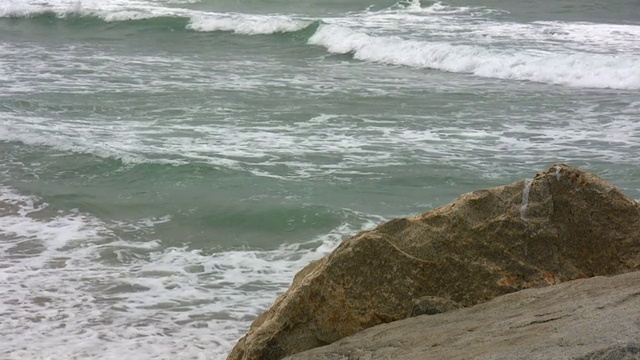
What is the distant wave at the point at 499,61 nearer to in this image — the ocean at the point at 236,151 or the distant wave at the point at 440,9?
the ocean at the point at 236,151

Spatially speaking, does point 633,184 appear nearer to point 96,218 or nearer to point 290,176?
point 290,176

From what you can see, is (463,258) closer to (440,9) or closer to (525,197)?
(525,197)

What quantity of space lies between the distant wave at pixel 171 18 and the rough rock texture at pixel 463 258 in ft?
66.8

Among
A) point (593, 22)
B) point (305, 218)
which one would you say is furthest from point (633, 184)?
point (593, 22)

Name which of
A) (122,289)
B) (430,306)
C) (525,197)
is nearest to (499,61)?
(122,289)

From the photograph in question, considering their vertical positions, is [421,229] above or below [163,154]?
above

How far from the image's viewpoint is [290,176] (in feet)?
31.9

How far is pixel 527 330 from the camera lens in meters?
3.26

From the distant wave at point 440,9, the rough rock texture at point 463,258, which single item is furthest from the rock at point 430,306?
the distant wave at point 440,9

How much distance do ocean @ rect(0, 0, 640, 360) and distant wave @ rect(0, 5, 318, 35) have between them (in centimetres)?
106

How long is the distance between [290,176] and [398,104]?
459cm

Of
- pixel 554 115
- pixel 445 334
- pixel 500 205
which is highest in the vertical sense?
pixel 500 205

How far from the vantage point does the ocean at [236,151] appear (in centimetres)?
631

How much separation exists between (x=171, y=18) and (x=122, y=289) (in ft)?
67.4
